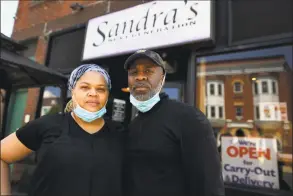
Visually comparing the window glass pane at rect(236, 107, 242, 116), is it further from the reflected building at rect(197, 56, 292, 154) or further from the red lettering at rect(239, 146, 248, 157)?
the red lettering at rect(239, 146, 248, 157)

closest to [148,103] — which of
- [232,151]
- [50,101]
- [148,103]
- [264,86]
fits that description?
[148,103]

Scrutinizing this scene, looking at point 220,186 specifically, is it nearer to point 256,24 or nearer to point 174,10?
point 256,24

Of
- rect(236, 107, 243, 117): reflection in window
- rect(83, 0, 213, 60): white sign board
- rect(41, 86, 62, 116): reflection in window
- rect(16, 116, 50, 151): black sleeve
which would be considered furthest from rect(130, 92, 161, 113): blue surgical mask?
rect(41, 86, 62, 116): reflection in window

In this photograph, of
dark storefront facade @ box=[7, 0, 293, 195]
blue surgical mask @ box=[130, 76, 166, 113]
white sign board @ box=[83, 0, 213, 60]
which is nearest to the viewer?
blue surgical mask @ box=[130, 76, 166, 113]

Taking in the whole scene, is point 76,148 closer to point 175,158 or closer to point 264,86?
point 175,158

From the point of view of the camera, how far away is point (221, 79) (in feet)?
14.3

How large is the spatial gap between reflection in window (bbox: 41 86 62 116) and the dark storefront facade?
6.51 ft

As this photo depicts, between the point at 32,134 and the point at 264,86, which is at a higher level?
the point at 264,86

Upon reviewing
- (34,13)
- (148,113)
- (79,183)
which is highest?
(34,13)

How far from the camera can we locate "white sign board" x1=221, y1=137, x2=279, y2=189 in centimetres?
374

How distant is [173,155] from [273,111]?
3.28m

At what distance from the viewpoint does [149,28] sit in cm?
452

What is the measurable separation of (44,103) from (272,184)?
5570 mm

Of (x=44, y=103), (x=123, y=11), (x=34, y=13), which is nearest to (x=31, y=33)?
(x=34, y=13)
